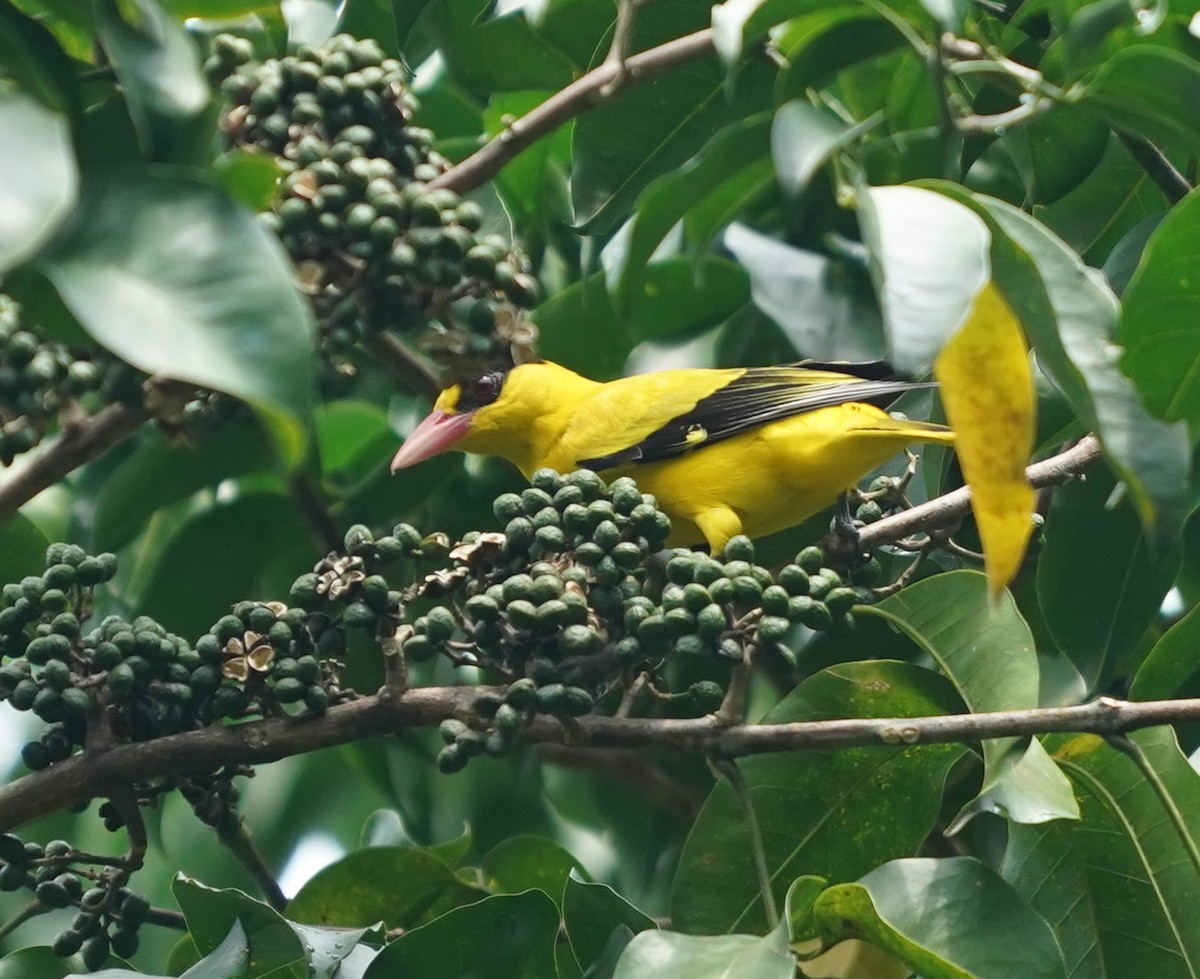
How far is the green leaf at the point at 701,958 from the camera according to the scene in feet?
4.94

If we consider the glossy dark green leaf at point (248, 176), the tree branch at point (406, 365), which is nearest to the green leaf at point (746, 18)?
the glossy dark green leaf at point (248, 176)

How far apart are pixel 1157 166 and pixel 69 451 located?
1.60 meters

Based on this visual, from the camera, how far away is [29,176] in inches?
41.6

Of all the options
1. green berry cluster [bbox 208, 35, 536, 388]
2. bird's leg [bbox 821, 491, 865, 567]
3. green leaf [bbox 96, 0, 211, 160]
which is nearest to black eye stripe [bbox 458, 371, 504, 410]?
green berry cluster [bbox 208, 35, 536, 388]

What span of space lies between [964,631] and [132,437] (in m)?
1.63

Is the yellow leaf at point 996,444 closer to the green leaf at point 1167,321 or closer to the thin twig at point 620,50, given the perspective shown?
the green leaf at point 1167,321

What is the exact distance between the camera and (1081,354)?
4.42 ft

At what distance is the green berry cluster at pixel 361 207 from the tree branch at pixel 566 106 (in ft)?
0.18

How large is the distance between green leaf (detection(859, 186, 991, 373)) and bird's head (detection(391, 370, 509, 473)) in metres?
1.43

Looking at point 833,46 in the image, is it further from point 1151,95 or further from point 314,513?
point 314,513

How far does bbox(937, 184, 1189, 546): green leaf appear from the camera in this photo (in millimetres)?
1281

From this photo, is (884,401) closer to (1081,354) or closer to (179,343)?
(1081,354)

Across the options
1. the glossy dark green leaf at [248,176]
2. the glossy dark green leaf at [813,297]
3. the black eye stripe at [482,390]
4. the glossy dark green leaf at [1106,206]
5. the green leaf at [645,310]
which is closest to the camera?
the glossy dark green leaf at [248,176]

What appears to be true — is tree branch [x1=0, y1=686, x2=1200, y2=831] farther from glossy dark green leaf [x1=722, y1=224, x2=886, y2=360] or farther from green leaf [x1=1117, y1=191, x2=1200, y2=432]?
glossy dark green leaf [x1=722, y1=224, x2=886, y2=360]
